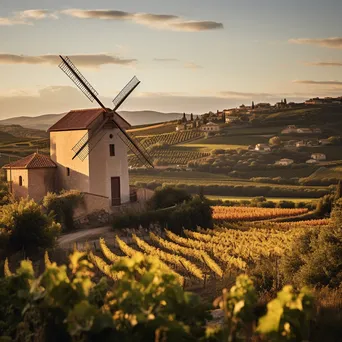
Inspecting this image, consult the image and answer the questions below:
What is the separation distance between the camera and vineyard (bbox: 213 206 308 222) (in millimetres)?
45828

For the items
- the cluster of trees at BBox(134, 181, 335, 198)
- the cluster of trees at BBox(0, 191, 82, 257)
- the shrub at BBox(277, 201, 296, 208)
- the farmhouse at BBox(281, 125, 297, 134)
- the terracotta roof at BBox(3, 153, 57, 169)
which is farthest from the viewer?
the farmhouse at BBox(281, 125, 297, 134)

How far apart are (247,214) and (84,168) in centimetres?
1177

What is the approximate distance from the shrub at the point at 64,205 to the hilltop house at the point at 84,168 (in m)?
1.92

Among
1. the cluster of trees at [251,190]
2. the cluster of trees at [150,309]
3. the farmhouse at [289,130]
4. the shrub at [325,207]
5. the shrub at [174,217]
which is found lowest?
the cluster of trees at [251,190]

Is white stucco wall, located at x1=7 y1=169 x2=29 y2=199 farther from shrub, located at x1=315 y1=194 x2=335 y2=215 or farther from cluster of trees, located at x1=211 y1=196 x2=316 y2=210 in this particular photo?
shrub, located at x1=315 y1=194 x2=335 y2=215

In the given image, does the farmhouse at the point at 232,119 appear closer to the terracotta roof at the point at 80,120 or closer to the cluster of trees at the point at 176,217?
the terracotta roof at the point at 80,120

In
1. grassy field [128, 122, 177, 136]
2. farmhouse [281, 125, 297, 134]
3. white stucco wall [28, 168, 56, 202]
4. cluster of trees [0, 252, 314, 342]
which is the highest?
grassy field [128, 122, 177, 136]

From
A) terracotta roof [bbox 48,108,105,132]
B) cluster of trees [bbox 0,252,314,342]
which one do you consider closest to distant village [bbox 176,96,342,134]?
terracotta roof [bbox 48,108,105,132]

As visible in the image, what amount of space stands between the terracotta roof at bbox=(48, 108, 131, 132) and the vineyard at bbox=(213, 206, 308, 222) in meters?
8.47

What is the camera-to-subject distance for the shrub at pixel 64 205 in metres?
→ 38.5

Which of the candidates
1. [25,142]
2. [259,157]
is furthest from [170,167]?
[25,142]

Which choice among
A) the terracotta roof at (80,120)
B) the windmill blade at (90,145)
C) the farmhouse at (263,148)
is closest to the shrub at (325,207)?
the terracotta roof at (80,120)

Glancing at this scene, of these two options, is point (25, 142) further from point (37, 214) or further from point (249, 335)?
point (249, 335)

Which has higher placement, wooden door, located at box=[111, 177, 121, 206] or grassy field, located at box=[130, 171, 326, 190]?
wooden door, located at box=[111, 177, 121, 206]
